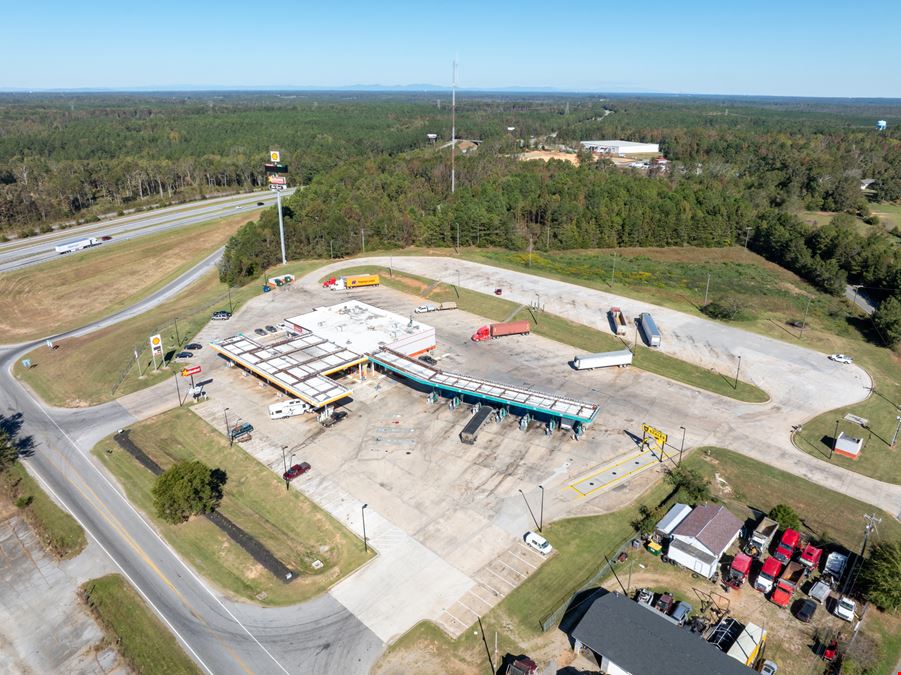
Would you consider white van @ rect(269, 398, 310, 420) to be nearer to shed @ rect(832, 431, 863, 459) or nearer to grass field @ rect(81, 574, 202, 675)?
grass field @ rect(81, 574, 202, 675)

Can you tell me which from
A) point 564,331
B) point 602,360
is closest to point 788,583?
point 602,360

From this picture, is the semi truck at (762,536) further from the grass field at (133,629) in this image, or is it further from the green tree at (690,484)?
the grass field at (133,629)

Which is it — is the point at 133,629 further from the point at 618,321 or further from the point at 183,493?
the point at 618,321

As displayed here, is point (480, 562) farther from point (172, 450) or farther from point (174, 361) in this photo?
point (174, 361)

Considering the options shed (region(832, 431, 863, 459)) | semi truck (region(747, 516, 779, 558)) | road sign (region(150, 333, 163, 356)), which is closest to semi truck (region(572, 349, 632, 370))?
shed (region(832, 431, 863, 459))

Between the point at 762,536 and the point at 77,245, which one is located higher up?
the point at 77,245

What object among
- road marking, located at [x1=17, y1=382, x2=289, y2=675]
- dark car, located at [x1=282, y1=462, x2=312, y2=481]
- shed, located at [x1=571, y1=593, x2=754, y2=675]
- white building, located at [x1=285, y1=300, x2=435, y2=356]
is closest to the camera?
shed, located at [x1=571, y1=593, x2=754, y2=675]

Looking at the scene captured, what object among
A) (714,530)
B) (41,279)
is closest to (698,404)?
(714,530)
